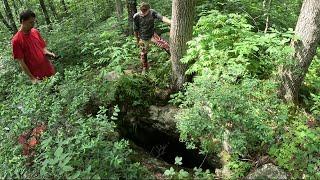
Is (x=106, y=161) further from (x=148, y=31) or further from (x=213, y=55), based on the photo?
(x=148, y=31)

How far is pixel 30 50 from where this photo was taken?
20.9ft

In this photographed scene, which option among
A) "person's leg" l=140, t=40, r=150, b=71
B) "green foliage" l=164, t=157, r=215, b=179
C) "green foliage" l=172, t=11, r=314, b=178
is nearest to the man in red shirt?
"person's leg" l=140, t=40, r=150, b=71

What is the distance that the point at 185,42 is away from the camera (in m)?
7.25

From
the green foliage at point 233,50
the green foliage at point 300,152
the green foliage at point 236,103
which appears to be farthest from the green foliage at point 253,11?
the green foliage at point 300,152

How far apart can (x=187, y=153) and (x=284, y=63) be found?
2.84m

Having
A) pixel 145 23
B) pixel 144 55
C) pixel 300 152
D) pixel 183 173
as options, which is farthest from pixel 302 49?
pixel 145 23

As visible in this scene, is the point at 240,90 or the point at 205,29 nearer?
the point at 240,90

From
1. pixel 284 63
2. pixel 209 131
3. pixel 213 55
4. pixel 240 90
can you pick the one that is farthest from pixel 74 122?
pixel 284 63

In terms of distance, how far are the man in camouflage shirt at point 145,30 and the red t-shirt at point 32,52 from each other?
7.53 feet

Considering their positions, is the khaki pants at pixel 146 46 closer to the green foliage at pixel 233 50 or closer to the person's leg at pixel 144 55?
the person's leg at pixel 144 55

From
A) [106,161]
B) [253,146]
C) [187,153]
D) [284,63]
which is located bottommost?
[187,153]

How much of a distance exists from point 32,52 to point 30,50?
0.18 ft

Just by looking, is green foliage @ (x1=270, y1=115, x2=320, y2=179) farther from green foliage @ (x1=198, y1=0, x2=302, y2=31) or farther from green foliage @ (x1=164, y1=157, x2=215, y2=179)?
green foliage @ (x1=198, y1=0, x2=302, y2=31)

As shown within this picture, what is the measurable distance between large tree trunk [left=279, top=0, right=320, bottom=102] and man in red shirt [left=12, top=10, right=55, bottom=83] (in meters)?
4.73
